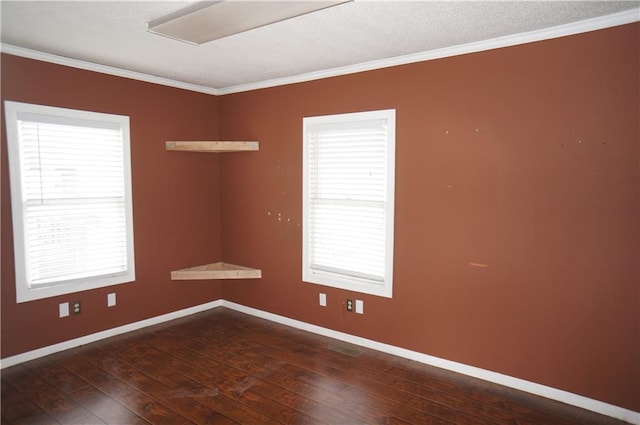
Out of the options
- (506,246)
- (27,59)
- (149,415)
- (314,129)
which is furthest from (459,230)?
(27,59)

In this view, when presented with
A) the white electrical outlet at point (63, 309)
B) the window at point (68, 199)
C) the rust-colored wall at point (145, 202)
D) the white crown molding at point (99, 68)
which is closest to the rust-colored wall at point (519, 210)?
the white crown molding at point (99, 68)

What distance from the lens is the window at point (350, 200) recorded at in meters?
3.65

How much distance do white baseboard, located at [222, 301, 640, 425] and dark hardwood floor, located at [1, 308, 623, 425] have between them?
65 mm

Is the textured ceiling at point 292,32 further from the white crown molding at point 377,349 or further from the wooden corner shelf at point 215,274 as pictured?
the white crown molding at point 377,349

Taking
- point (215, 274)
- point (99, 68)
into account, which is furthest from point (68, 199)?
point (215, 274)

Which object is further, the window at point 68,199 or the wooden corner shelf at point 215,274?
the wooden corner shelf at point 215,274

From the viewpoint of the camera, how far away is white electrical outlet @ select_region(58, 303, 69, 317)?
11.9ft

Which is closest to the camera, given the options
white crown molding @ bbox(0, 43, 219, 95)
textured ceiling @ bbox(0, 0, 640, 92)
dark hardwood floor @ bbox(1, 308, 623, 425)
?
textured ceiling @ bbox(0, 0, 640, 92)

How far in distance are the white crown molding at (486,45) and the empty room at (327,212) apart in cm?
2

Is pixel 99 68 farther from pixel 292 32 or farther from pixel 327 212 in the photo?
pixel 327 212

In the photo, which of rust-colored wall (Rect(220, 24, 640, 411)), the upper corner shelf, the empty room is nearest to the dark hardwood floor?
the empty room

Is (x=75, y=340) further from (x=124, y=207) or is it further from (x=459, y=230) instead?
(x=459, y=230)

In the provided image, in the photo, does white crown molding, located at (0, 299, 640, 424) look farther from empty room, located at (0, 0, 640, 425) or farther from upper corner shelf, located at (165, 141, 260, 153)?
upper corner shelf, located at (165, 141, 260, 153)

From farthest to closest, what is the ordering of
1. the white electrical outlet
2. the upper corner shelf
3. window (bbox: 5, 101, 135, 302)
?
the upper corner shelf < the white electrical outlet < window (bbox: 5, 101, 135, 302)
